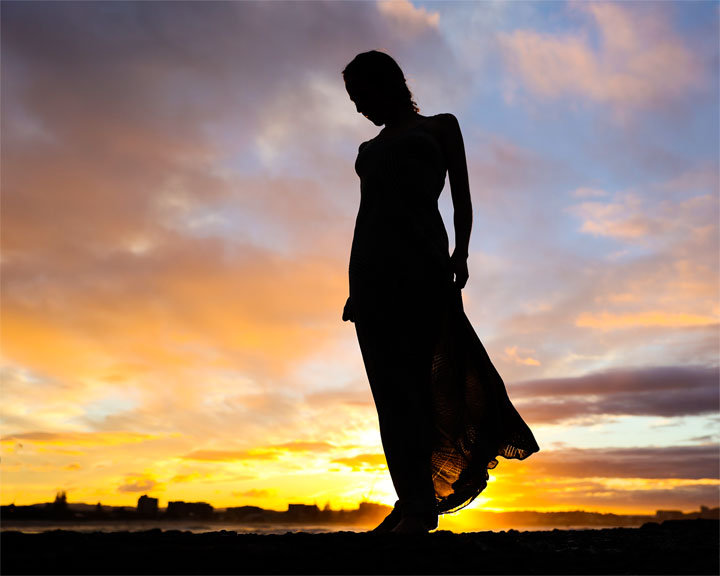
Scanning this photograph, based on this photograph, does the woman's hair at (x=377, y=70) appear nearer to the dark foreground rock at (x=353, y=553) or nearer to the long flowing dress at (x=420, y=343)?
the long flowing dress at (x=420, y=343)

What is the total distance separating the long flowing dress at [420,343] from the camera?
4.46m

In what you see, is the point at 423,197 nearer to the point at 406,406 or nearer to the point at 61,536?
the point at 406,406

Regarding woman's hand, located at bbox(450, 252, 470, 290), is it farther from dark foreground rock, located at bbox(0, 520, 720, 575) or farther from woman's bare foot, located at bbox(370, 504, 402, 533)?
dark foreground rock, located at bbox(0, 520, 720, 575)

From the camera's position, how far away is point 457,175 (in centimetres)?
485

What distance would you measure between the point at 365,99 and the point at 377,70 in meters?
0.21

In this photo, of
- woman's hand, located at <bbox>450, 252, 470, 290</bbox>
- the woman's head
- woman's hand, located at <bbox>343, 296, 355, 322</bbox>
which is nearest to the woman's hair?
the woman's head

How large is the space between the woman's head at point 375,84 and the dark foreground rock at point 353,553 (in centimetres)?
280

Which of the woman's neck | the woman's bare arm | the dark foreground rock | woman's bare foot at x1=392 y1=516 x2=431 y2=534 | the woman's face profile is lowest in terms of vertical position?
the dark foreground rock

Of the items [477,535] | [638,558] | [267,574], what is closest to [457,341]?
[477,535]

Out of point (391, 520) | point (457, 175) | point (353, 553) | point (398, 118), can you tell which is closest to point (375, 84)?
point (398, 118)

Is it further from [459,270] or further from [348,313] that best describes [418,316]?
[348,313]

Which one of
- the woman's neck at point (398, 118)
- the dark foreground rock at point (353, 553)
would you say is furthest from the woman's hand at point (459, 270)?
the dark foreground rock at point (353, 553)

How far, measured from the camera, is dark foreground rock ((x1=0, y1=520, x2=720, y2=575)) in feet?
8.92

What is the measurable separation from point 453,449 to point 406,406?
0.64m
